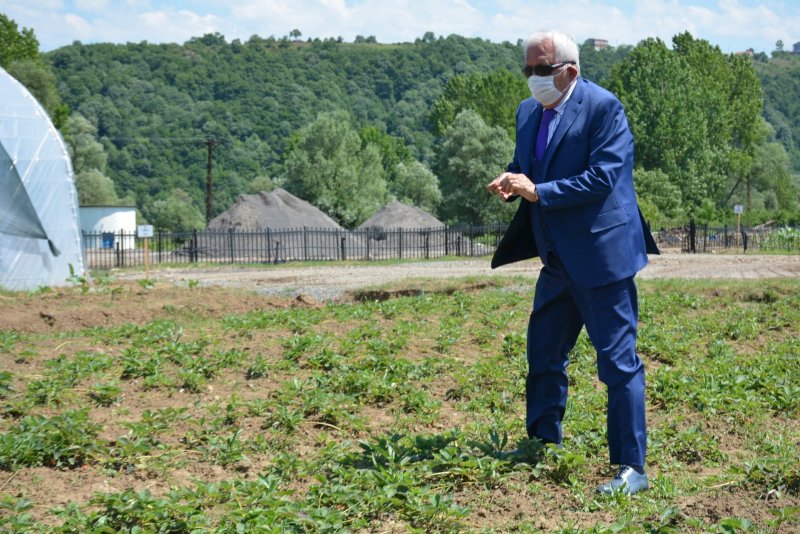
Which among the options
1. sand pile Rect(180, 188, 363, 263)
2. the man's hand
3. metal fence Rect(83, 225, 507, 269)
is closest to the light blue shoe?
the man's hand

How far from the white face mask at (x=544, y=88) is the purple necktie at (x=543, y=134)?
0.12m

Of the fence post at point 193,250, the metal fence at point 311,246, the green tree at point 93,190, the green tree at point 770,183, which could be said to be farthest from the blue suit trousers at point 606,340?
the green tree at point 770,183

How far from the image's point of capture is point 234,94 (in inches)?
4705

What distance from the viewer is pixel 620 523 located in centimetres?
397

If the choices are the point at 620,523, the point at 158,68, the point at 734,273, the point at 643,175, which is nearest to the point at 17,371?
the point at 620,523

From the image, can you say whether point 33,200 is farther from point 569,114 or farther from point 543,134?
point 569,114

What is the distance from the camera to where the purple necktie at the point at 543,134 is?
4.87 m

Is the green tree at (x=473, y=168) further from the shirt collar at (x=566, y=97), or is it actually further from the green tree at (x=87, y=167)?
the shirt collar at (x=566, y=97)

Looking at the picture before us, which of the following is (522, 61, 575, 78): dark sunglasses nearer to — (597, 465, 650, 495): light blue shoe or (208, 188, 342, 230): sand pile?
(597, 465, 650, 495): light blue shoe

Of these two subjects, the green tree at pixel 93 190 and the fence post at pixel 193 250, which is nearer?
the fence post at pixel 193 250

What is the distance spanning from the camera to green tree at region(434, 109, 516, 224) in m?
55.5

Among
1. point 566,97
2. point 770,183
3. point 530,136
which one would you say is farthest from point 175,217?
point 566,97

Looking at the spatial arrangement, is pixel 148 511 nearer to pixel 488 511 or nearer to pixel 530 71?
pixel 488 511

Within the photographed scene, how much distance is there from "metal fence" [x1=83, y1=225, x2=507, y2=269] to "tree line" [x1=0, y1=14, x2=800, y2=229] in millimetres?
13012
